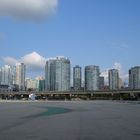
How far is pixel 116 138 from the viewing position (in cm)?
1869

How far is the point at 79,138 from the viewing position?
1861cm

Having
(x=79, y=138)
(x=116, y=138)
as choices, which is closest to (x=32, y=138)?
(x=79, y=138)

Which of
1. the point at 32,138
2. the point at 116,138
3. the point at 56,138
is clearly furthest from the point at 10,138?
the point at 116,138

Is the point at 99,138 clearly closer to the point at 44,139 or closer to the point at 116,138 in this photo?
the point at 116,138

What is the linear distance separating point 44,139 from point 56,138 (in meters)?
0.74

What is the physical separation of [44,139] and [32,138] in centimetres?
80

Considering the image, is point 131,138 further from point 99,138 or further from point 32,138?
point 32,138

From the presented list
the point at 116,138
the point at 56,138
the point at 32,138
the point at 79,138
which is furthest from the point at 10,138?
the point at 116,138

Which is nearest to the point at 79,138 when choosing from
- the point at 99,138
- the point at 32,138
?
the point at 99,138

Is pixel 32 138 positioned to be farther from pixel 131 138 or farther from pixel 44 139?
pixel 131 138

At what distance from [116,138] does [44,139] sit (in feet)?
11.8

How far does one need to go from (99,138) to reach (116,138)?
84cm

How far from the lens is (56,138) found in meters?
18.6

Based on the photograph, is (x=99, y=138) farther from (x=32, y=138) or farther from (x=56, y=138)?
(x=32, y=138)
